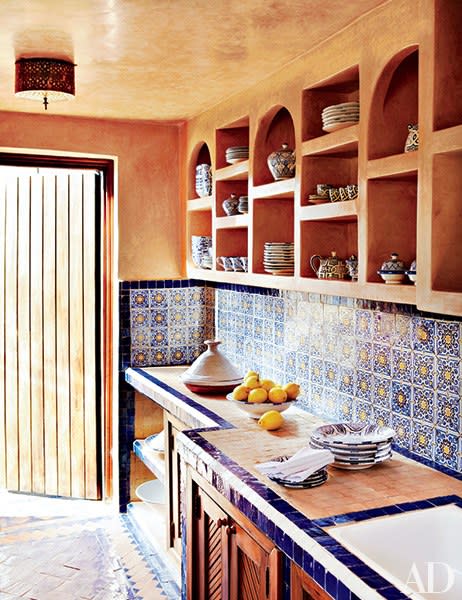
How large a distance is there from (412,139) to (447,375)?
2.63ft

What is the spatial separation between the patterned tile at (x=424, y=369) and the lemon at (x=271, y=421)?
2.09ft

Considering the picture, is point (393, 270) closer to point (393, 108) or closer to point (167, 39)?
point (393, 108)

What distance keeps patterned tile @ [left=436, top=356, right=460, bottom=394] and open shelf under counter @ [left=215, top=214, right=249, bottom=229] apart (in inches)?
57.0

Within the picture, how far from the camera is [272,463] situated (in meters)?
2.43

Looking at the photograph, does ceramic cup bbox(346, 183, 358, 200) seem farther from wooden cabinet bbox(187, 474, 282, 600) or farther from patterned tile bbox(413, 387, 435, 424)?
wooden cabinet bbox(187, 474, 282, 600)

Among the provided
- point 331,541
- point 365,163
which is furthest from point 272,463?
point 365,163

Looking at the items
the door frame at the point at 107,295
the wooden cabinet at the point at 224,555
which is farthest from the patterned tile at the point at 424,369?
the door frame at the point at 107,295

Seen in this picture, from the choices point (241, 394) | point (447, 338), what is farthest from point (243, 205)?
point (447, 338)

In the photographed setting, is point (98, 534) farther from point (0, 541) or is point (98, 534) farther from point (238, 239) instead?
point (238, 239)

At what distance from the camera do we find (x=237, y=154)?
12.3ft

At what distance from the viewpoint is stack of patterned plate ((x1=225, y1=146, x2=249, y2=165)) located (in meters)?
3.72

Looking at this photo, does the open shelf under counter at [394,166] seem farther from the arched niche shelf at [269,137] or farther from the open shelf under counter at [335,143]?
the arched niche shelf at [269,137]

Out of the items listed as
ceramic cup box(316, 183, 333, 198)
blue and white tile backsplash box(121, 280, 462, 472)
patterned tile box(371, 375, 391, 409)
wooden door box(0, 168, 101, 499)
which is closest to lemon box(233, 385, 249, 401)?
blue and white tile backsplash box(121, 280, 462, 472)

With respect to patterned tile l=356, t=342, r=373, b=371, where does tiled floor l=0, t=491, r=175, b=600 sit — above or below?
below
